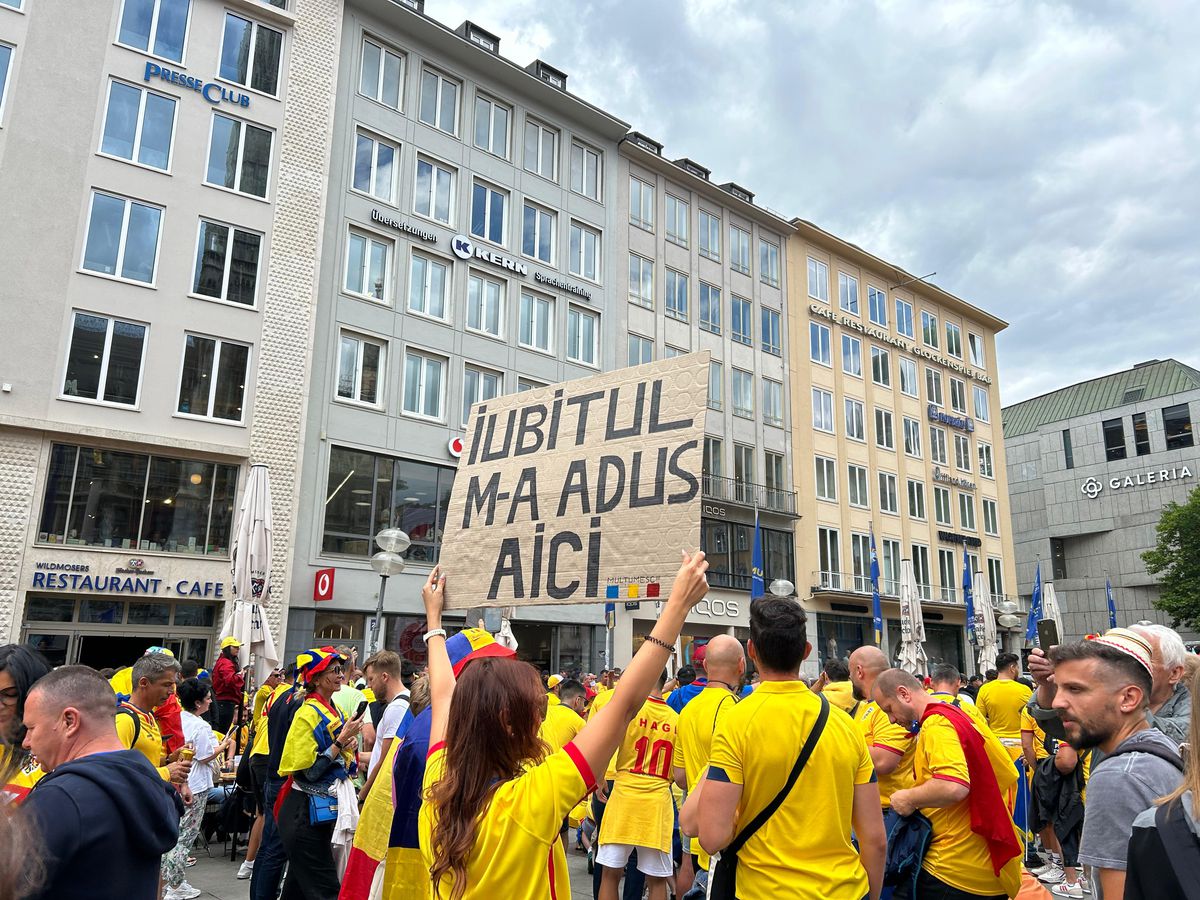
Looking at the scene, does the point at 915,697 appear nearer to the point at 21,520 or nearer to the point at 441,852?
the point at 441,852

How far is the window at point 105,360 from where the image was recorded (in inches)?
831

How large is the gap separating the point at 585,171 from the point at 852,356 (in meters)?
16.5

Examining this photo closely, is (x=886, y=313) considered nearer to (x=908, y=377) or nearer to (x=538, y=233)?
(x=908, y=377)

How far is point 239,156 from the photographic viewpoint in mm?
24234

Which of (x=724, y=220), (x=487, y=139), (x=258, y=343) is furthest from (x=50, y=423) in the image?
(x=724, y=220)

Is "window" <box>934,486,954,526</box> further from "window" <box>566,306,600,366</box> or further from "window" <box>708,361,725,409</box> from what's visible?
"window" <box>566,306,600,366</box>

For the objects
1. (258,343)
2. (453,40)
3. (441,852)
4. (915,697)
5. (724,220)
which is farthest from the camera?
(724,220)

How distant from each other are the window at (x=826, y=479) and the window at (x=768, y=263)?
26.9ft

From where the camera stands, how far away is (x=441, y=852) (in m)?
2.55

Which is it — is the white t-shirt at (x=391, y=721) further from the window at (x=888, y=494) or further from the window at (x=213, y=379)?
the window at (x=888, y=494)

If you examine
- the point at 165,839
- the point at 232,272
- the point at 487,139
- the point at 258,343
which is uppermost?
the point at 487,139

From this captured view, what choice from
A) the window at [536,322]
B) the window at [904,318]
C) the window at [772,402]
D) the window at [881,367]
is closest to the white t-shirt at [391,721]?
the window at [536,322]

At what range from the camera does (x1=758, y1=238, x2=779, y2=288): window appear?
128 ft

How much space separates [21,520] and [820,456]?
29667 millimetres
